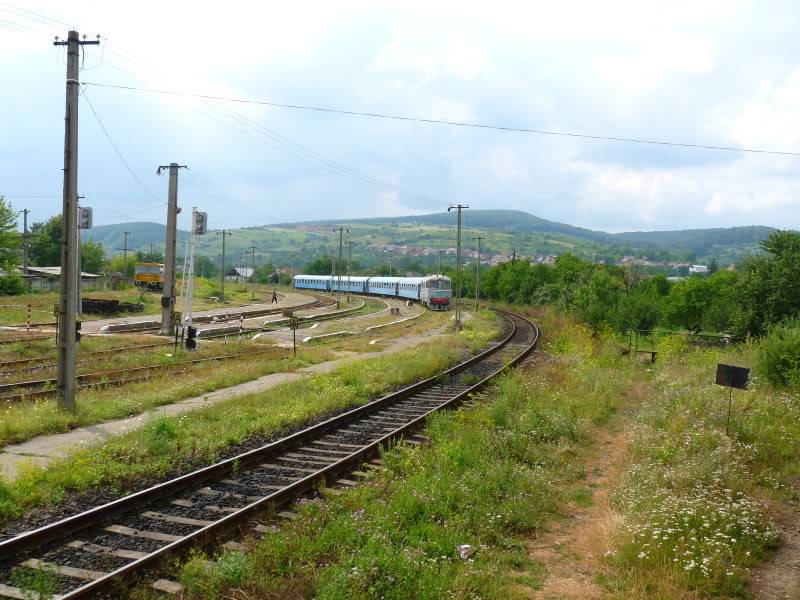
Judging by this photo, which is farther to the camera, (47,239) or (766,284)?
(47,239)

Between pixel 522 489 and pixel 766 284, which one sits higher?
pixel 766 284

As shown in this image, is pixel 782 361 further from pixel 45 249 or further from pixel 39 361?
pixel 45 249

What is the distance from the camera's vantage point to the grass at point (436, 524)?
589 centimetres

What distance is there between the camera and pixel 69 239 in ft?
41.9

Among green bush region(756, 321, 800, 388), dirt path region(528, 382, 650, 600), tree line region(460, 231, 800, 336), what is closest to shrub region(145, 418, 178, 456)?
dirt path region(528, 382, 650, 600)

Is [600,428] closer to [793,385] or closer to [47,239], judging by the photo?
[793,385]

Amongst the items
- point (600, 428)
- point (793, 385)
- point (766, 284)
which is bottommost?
point (600, 428)

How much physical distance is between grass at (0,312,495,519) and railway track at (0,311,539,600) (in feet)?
2.36

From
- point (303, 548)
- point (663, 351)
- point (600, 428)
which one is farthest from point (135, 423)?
point (663, 351)

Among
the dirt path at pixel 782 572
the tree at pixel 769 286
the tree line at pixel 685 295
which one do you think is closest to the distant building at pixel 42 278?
the tree line at pixel 685 295

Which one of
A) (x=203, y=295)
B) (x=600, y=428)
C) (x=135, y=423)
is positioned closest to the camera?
(x=135, y=423)

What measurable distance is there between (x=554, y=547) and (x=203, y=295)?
63.5 meters

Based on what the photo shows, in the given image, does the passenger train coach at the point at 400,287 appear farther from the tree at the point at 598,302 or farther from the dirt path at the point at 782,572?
the dirt path at the point at 782,572

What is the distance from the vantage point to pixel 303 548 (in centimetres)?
665
